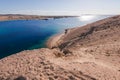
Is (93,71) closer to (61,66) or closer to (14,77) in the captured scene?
(61,66)

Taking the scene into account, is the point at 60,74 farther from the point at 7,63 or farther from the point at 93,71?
the point at 7,63

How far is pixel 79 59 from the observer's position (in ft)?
61.0

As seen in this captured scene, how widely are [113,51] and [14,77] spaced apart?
13364 millimetres

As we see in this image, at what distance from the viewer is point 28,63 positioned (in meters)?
17.2

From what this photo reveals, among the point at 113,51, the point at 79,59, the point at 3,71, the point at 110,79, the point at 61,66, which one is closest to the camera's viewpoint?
the point at 110,79

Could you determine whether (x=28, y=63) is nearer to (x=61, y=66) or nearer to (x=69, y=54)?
(x=61, y=66)

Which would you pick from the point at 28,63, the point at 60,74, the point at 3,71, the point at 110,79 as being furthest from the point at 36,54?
the point at 110,79

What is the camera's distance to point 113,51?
2502 centimetres

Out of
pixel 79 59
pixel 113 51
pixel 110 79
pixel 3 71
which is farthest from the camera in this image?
pixel 113 51

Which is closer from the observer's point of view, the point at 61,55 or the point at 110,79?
the point at 110,79

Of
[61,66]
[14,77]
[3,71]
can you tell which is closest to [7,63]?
[3,71]

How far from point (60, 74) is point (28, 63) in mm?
3363

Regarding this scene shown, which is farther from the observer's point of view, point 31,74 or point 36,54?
point 36,54

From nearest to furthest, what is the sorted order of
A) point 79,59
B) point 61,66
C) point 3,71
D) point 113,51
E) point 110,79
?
point 110,79 < point 61,66 < point 3,71 < point 79,59 < point 113,51
